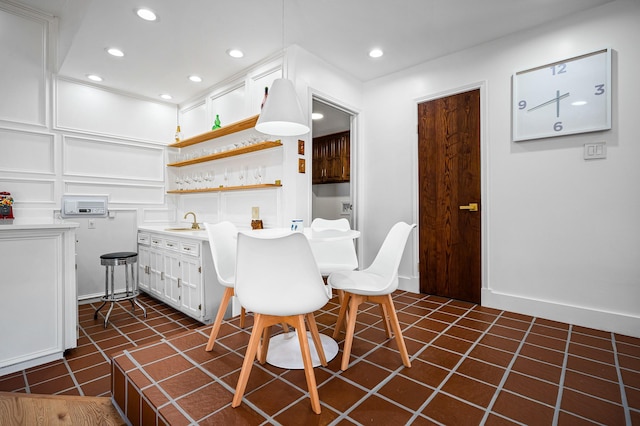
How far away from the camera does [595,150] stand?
8.56 ft

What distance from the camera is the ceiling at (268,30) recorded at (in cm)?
262

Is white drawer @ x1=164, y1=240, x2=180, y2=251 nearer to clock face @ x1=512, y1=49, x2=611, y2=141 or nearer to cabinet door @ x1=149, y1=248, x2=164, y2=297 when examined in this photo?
cabinet door @ x1=149, y1=248, x2=164, y2=297

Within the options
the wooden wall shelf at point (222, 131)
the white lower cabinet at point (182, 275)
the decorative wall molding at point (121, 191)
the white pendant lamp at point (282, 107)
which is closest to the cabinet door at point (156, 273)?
the white lower cabinet at point (182, 275)

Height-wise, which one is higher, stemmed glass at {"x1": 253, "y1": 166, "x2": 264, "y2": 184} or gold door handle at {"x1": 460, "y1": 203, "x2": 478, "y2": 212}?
stemmed glass at {"x1": 253, "y1": 166, "x2": 264, "y2": 184}

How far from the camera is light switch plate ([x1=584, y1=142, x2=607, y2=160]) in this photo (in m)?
2.58

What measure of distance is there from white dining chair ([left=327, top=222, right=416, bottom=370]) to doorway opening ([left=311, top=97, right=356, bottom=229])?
305 centimetres

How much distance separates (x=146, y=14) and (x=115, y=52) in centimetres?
96

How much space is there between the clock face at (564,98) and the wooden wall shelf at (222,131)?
2690 mm

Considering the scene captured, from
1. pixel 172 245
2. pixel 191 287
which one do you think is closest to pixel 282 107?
pixel 191 287

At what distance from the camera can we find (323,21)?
9.36 ft

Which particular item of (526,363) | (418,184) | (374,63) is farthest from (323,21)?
(526,363)

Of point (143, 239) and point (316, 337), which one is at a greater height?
point (143, 239)

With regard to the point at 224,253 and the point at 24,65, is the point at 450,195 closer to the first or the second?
the point at 224,253

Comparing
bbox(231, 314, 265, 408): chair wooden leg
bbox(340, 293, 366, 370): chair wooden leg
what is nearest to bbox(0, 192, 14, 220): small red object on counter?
bbox(231, 314, 265, 408): chair wooden leg
